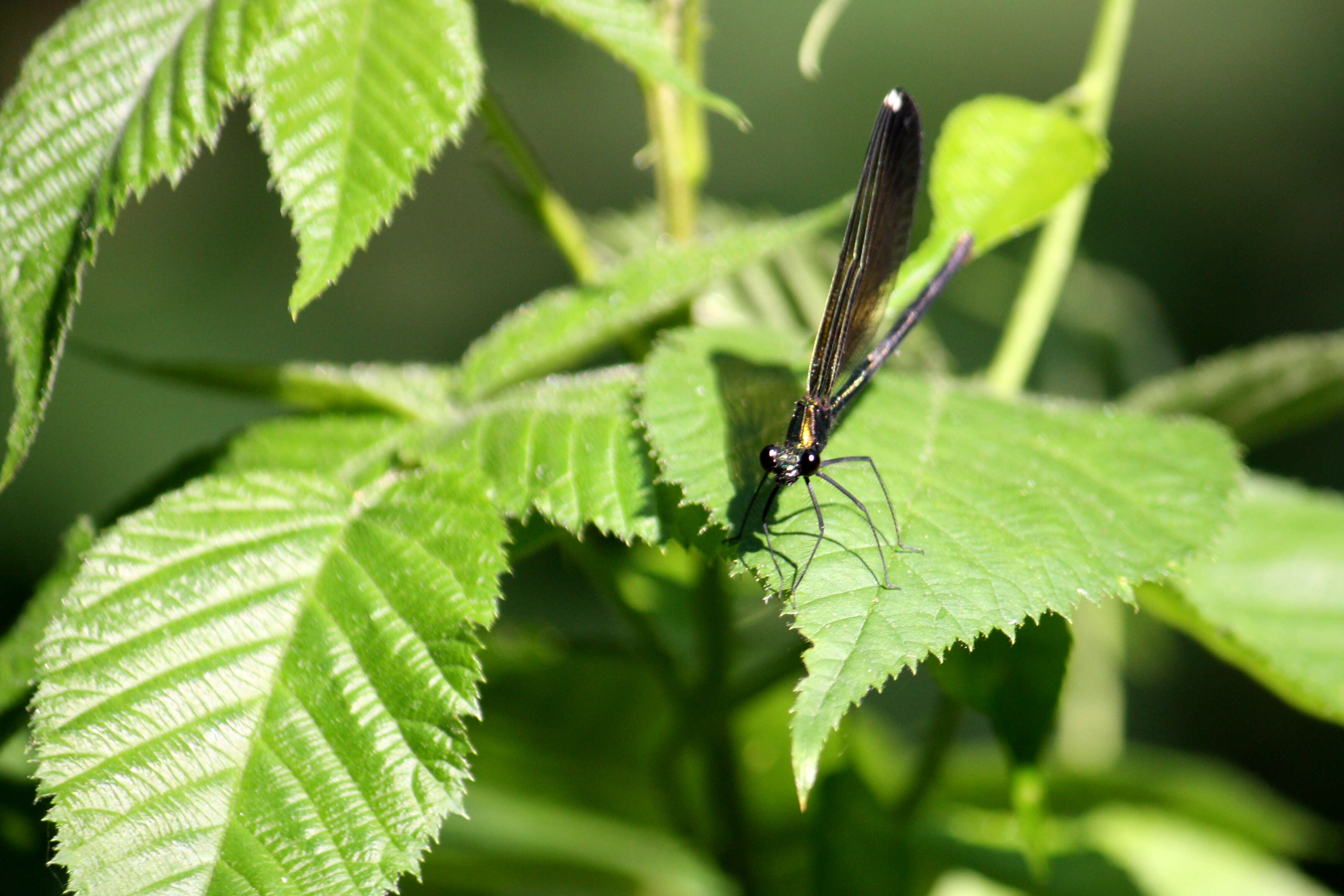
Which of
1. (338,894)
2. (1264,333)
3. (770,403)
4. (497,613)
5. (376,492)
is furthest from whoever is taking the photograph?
(1264,333)

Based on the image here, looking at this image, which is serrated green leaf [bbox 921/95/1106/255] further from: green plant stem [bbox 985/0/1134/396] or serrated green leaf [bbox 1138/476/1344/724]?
serrated green leaf [bbox 1138/476/1344/724]

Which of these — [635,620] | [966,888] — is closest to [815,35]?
[635,620]

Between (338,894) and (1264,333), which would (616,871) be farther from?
(1264,333)

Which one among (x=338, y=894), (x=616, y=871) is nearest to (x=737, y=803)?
(x=616, y=871)

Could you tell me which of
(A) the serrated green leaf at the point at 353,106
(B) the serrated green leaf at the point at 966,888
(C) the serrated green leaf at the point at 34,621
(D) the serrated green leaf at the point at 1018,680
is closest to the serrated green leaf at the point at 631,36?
(A) the serrated green leaf at the point at 353,106

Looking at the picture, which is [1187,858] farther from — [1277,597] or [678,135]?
[678,135]

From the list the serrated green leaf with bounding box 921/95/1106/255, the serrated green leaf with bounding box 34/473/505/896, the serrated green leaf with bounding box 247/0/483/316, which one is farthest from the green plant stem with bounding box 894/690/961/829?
the serrated green leaf with bounding box 247/0/483/316

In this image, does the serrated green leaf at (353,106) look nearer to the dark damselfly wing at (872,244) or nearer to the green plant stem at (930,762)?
the dark damselfly wing at (872,244)
